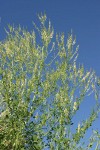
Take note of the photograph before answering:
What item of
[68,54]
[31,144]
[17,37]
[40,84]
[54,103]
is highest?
[17,37]

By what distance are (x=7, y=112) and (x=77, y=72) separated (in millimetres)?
3304

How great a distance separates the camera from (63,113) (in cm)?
1357

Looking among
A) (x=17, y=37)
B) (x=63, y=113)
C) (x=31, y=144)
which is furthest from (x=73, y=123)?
(x=17, y=37)

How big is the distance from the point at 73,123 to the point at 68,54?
10.8ft

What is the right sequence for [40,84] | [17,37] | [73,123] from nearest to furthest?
[73,123] < [40,84] < [17,37]

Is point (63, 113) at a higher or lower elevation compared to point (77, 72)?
lower

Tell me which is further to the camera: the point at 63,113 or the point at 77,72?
the point at 77,72

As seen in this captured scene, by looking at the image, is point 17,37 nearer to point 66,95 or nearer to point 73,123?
point 66,95

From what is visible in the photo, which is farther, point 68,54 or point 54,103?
point 68,54

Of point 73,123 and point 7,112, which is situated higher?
point 7,112

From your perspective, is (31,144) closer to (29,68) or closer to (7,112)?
(7,112)

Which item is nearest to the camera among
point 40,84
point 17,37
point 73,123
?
point 73,123

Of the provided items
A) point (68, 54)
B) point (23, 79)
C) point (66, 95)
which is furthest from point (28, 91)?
point (68, 54)

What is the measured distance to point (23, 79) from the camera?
559 inches
